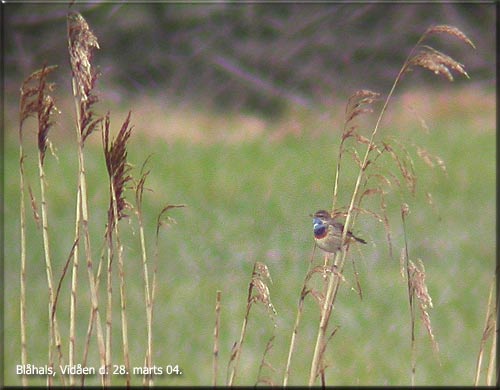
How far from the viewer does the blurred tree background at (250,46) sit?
584cm

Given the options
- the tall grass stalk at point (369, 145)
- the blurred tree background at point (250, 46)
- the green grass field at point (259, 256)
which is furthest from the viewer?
the blurred tree background at point (250, 46)

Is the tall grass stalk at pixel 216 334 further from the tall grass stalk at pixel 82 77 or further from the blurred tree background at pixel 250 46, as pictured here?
the blurred tree background at pixel 250 46

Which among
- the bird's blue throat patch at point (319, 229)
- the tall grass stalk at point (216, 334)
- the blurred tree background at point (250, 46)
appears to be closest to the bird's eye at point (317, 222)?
the bird's blue throat patch at point (319, 229)

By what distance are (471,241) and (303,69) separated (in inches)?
66.7

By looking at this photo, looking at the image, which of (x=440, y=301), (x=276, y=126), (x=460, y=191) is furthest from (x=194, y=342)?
(x=460, y=191)

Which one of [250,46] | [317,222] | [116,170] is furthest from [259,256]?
[250,46]

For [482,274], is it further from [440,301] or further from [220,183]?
[220,183]

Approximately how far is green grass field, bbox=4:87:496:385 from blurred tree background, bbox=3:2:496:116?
0.31 m

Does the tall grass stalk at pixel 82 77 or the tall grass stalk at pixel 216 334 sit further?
the tall grass stalk at pixel 216 334

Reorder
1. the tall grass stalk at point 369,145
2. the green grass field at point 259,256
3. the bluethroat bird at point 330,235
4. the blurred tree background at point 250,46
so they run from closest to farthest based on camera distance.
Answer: the tall grass stalk at point 369,145 → the bluethroat bird at point 330,235 → the green grass field at point 259,256 → the blurred tree background at point 250,46

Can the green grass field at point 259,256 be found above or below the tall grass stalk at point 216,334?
above

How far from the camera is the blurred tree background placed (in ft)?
19.2

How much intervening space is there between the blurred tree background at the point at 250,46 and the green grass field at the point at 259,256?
12.1 inches

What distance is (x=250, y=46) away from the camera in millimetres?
6898
